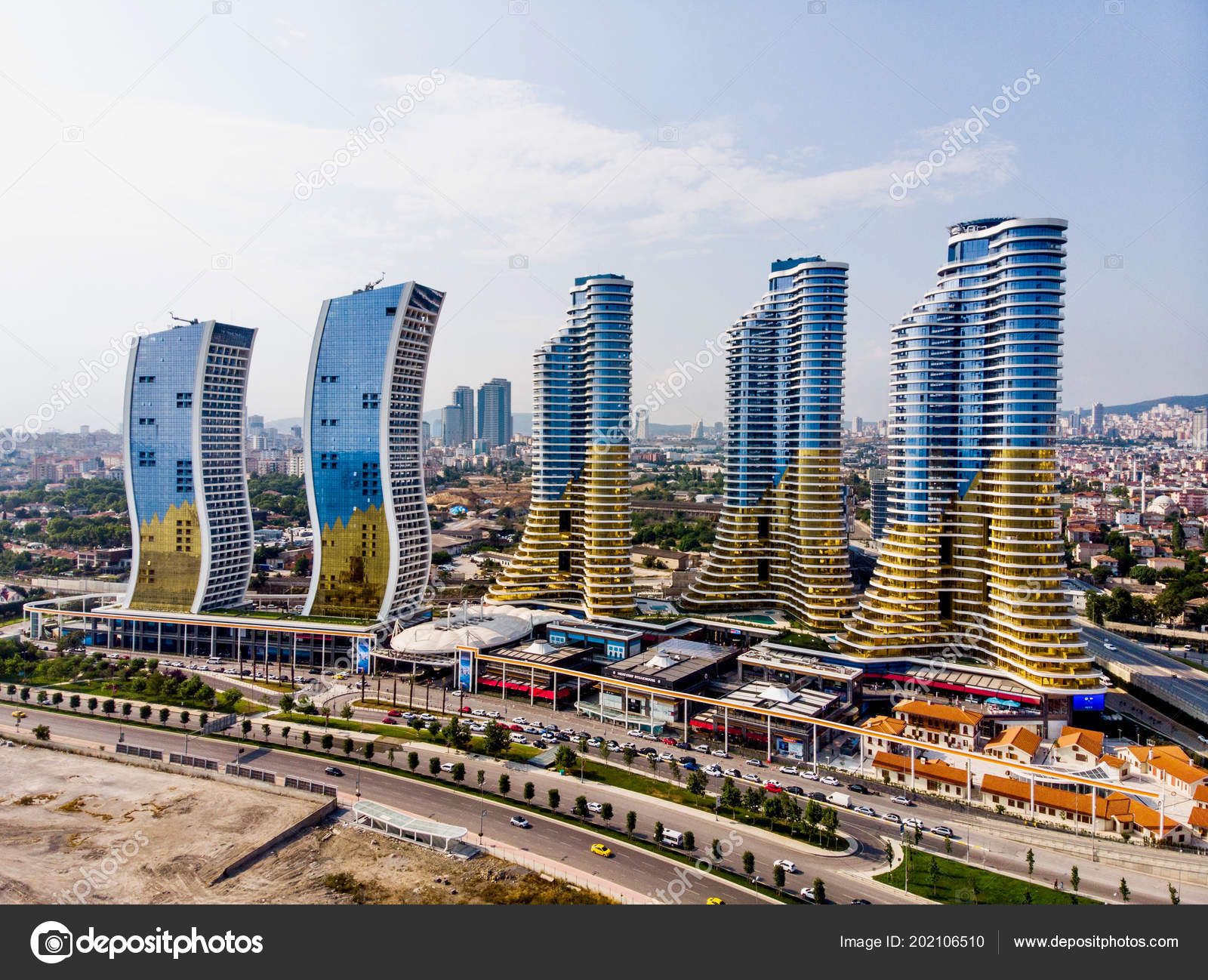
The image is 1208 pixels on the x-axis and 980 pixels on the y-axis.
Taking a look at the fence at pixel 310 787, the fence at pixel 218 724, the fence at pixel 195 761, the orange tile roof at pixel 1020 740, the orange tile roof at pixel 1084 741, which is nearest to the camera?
the fence at pixel 310 787

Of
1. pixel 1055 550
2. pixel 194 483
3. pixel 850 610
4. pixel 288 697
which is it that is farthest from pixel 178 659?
pixel 1055 550

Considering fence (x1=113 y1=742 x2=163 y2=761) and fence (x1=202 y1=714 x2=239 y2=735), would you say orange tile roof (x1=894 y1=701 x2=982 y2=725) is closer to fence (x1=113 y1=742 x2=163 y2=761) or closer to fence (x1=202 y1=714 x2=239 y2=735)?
fence (x1=202 y1=714 x2=239 y2=735)

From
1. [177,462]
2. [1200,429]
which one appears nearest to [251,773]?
[177,462]

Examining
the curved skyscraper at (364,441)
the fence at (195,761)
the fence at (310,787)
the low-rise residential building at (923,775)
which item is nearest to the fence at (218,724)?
the fence at (195,761)

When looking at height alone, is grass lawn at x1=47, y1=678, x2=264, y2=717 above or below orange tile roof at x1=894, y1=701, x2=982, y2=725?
below

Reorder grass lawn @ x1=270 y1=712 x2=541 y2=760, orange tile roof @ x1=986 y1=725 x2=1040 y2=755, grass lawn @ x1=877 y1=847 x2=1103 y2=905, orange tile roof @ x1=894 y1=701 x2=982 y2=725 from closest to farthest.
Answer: grass lawn @ x1=877 y1=847 x2=1103 y2=905 < orange tile roof @ x1=986 y1=725 x2=1040 y2=755 < orange tile roof @ x1=894 y1=701 x2=982 y2=725 < grass lawn @ x1=270 y1=712 x2=541 y2=760

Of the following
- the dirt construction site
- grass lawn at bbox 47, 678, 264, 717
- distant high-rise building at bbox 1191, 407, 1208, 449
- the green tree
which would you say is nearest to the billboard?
the green tree

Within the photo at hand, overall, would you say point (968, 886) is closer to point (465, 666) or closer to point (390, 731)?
point (390, 731)

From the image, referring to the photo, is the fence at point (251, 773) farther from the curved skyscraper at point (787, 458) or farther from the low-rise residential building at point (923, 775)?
the curved skyscraper at point (787, 458)
